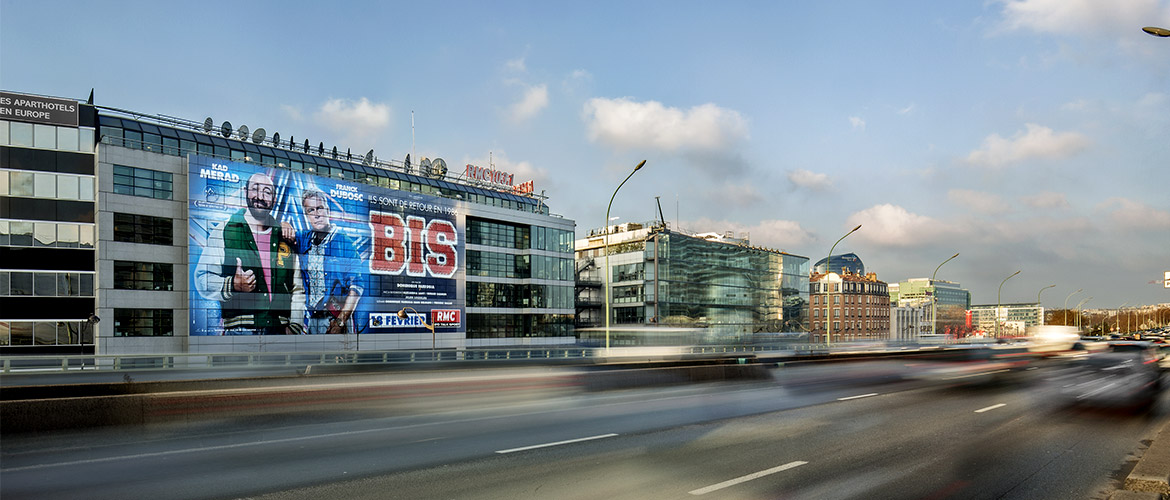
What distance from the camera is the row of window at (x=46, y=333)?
47.7 m

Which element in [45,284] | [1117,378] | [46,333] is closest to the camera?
[1117,378]

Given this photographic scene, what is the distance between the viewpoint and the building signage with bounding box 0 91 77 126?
4803cm

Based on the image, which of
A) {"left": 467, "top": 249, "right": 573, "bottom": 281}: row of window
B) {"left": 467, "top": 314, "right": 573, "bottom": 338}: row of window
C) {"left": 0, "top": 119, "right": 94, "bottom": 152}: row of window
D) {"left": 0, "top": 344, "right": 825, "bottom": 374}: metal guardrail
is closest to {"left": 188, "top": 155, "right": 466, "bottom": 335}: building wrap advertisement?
{"left": 467, "top": 314, "right": 573, "bottom": 338}: row of window

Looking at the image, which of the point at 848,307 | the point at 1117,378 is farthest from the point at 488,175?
the point at 848,307

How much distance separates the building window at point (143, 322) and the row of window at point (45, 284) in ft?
9.82

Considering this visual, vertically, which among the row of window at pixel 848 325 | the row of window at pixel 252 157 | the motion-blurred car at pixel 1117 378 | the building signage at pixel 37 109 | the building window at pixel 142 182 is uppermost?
the building signage at pixel 37 109

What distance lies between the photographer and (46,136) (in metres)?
49.3

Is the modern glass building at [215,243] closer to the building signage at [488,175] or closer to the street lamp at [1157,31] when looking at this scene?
the building signage at [488,175]

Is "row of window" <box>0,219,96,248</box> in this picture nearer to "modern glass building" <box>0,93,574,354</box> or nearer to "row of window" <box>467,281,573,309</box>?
"modern glass building" <box>0,93,574,354</box>

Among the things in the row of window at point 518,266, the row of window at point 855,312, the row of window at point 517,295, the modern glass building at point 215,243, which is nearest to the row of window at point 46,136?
the modern glass building at point 215,243

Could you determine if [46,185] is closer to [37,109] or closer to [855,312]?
[37,109]

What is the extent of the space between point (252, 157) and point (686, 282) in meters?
58.0

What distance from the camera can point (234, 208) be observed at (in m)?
53.8

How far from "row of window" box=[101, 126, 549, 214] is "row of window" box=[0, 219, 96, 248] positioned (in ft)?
22.2
